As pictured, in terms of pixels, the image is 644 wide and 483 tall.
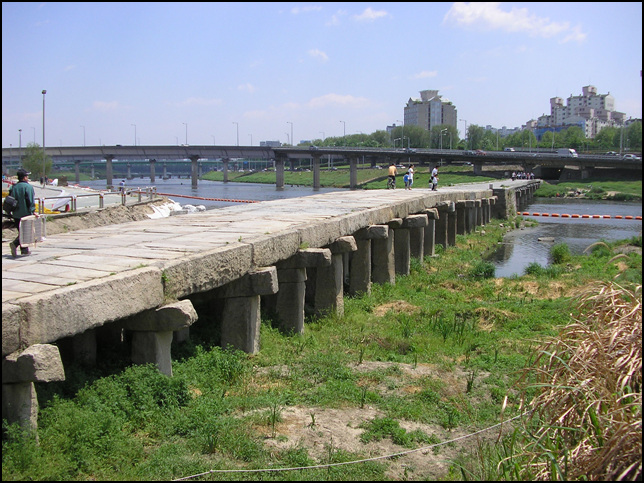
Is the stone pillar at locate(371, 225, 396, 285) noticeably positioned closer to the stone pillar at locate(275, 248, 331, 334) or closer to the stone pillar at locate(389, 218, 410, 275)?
the stone pillar at locate(389, 218, 410, 275)

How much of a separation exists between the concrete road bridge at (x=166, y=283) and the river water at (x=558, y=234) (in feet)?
27.6

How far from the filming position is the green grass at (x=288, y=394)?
20.7 feet

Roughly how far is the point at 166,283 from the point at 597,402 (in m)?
4.97

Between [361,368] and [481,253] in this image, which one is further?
[481,253]

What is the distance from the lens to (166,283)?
8.21 m

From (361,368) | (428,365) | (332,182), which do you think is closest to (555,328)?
(428,365)

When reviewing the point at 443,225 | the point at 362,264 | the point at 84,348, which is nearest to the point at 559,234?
the point at 443,225

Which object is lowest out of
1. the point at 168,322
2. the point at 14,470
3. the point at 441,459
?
the point at 441,459

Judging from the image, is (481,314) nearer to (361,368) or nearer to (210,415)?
(361,368)

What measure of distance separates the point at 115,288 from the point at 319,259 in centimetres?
491

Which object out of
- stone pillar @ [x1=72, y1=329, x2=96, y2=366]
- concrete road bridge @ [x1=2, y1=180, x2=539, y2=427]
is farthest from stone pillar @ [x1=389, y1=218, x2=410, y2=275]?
stone pillar @ [x1=72, y1=329, x2=96, y2=366]

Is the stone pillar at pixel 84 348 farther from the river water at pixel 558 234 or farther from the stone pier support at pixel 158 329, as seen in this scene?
the river water at pixel 558 234

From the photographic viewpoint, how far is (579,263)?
22.3 metres

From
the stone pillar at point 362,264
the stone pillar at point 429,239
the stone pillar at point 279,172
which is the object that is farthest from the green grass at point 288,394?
the stone pillar at point 279,172
